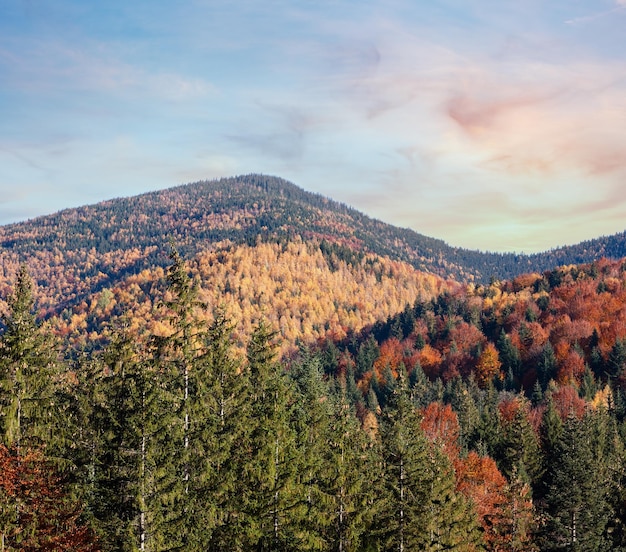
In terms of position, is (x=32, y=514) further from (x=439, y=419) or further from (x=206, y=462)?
(x=439, y=419)

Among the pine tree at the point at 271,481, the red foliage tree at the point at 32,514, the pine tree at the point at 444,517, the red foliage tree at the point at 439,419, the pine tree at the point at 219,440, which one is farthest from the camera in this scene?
the red foliage tree at the point at 439,419

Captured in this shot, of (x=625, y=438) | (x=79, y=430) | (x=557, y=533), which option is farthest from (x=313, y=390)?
(x=625, y=438)

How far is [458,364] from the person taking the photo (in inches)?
6644

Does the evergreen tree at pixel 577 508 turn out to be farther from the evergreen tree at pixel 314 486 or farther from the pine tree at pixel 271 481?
the pine tree at pixel 271 481

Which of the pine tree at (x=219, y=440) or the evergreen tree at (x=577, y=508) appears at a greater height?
the pine tree at (x=219, y=440)

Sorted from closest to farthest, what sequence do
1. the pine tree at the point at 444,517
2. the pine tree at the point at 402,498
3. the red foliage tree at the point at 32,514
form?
1. the red foliage tree at the point at 32,514
2. the pine tree at the point at 402,498
3. the pine tree at the point at 444,517

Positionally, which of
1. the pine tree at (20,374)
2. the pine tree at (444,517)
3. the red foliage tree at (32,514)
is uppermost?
the pine tree at (20,374)

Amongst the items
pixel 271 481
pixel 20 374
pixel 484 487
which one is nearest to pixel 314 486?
pixel 271 481

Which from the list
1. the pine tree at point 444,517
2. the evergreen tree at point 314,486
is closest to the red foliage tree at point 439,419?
the pine tree at point 444,517

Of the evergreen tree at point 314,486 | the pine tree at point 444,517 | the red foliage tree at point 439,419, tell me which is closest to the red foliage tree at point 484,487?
the pine tree at point 444,517

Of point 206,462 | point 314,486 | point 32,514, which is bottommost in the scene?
point 314,486

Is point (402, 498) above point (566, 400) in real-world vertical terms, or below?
above

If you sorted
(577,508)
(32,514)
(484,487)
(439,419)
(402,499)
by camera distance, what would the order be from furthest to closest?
(439,419), (484,487), (577,508), (402,499), (32,514)

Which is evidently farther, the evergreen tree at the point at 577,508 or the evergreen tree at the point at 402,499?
the evergreen tree at the point at 577,508
